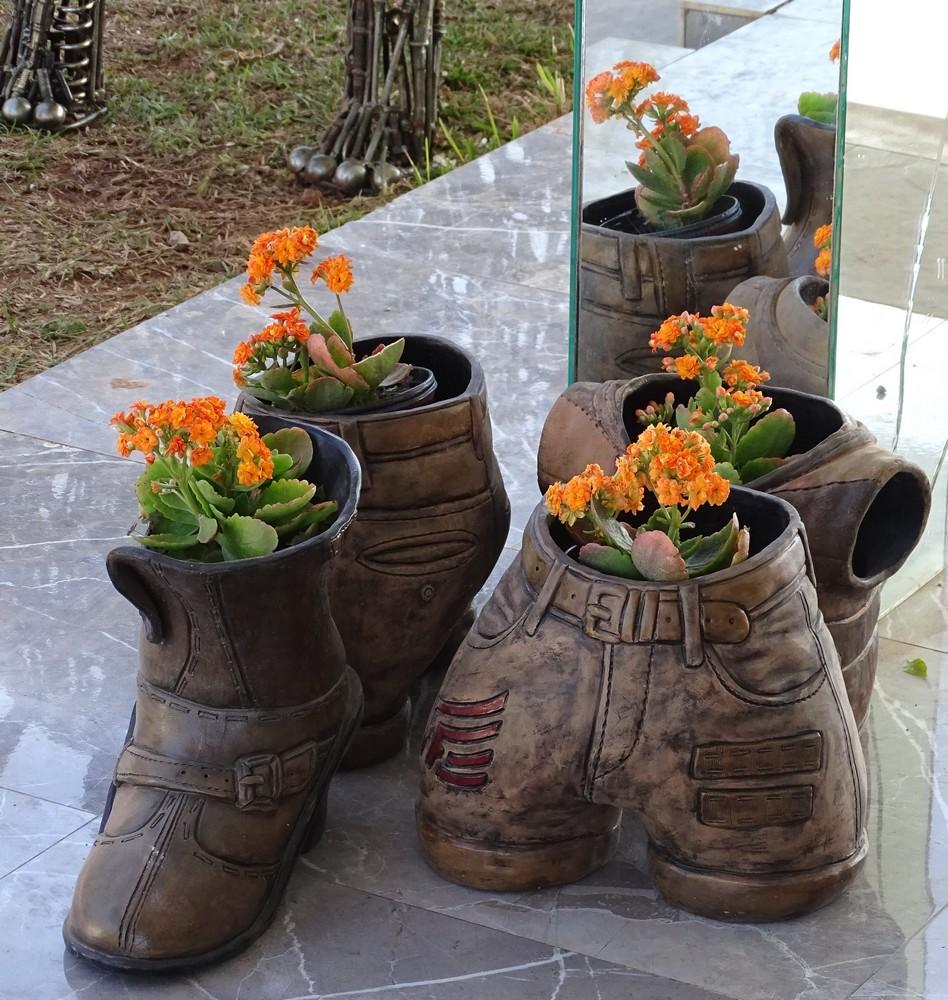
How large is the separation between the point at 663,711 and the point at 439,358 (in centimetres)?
59

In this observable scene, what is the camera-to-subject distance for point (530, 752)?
1.54 metres

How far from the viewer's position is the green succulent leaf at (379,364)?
5.77 ft

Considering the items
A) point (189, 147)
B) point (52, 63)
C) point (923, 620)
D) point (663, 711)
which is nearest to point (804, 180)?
point (923, 620)

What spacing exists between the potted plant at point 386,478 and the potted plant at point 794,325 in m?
0.40

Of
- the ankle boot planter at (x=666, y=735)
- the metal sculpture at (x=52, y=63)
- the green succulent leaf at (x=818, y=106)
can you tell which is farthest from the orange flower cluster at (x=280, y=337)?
the metal sculpture at (x=52, y=63)

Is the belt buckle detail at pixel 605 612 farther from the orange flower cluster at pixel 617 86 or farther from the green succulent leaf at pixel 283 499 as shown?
the orange flower cluster at pixel 617 86

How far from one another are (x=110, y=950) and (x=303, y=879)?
0.73ft

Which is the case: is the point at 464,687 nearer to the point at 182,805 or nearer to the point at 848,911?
the point at 182,805

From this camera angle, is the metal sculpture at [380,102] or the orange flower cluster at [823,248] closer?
the orange flower cluster at [823,248]

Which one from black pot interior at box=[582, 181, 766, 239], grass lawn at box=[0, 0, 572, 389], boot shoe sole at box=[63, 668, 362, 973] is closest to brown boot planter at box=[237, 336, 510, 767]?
boot shoe sole at box=[63, 668, 362, 973]

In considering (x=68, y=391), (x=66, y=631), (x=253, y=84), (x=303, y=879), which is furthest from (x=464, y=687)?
(x=253, y=84)

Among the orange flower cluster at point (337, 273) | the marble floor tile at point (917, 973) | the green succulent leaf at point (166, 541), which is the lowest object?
the marble floor tile at point (917, 973)

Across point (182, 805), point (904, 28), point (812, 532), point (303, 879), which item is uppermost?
point (904, 28)

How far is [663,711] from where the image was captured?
4.91 feet
